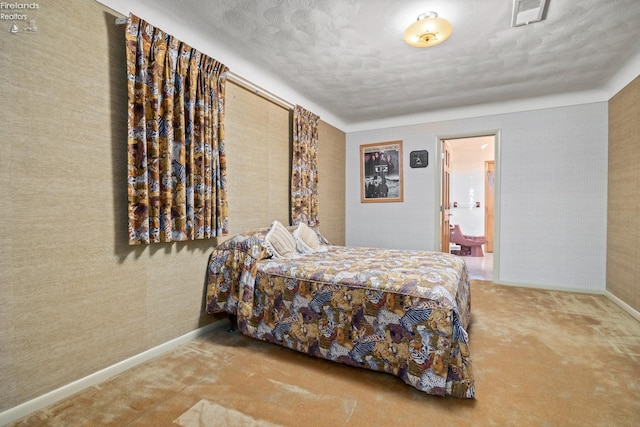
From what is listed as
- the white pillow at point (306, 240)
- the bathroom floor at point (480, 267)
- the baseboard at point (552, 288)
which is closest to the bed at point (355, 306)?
the white pillow at point (306, 240)

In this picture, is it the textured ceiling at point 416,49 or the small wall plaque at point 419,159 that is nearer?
the textured ceiling at point 416,49

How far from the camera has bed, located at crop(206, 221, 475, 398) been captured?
5.57ft

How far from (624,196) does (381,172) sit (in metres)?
2.96

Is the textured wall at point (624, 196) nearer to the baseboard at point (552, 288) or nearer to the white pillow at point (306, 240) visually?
the baseboard at point (552, 288)

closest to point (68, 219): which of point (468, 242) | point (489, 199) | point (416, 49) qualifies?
point (416, 49)

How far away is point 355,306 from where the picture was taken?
2.01m

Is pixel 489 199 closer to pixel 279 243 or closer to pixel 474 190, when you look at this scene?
pixel 474 190

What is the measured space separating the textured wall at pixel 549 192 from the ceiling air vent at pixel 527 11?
2.16m

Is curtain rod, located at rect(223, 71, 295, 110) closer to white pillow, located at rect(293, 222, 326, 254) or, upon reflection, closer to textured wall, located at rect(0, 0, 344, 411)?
textured wall, located at rect(0, 0, 344, 411)

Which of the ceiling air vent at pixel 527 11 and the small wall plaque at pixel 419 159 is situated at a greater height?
the ceiling air vent at pixel 527 11

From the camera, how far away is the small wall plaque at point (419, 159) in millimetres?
4668

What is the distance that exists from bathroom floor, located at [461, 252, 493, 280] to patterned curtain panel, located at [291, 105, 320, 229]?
280 centimetres

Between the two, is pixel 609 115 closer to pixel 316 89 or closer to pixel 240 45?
pixel 316 89

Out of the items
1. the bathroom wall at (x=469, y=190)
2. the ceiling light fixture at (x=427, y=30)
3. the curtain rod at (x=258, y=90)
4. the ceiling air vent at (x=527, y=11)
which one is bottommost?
the bathroom wall at (x=469, y=190)
